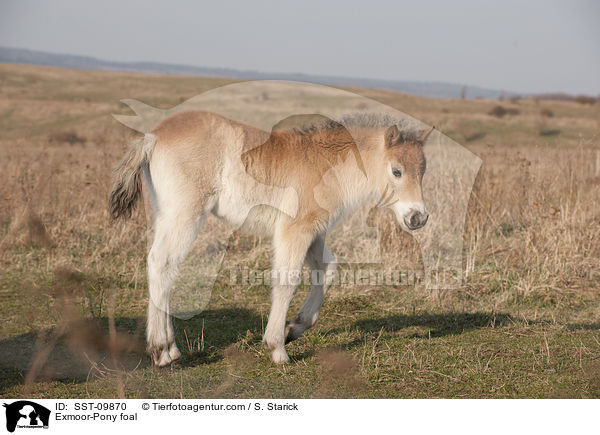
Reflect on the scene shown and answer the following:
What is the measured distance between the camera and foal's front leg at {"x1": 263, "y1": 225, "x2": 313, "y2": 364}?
16.8ft

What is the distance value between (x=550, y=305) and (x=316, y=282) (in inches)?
135

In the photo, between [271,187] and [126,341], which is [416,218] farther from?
[126,341]

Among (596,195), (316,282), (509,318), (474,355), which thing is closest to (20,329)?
(316,282)

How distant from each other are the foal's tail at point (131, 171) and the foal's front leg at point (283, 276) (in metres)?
1.48

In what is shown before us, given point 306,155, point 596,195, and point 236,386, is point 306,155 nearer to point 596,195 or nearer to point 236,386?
point 236,386

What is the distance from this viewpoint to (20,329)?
597 centimetres

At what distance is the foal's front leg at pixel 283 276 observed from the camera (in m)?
5.11

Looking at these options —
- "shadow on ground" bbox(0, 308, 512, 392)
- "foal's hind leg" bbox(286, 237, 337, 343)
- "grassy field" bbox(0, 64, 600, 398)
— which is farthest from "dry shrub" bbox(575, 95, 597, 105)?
"foal's hind leg" bbox(286, 237, 337, 343)

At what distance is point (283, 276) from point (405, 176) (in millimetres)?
1580

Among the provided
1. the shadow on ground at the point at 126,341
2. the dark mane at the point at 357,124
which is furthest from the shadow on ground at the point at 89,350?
the dark mane at the point at 357,124

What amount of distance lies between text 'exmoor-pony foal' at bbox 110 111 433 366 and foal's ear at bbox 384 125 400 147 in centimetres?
1

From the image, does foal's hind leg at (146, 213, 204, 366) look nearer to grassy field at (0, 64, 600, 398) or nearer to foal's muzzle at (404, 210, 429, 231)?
grassy field at (0, 64, 600, 398)

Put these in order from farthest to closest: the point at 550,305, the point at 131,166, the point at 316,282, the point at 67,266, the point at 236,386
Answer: the point at 67,266, the point at 550,305, the point at 316,282, the point at 131,166, the point at 236,386

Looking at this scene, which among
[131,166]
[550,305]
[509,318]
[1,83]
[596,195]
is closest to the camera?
[131,166]
